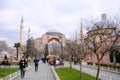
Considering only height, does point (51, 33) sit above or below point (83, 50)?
above

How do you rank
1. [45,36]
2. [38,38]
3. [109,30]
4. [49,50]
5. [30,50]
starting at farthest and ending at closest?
[38,38], [45,36], [49,50], [30,50], [109,30]

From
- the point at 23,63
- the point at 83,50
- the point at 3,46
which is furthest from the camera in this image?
the point at 3,46

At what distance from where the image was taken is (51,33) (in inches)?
5034

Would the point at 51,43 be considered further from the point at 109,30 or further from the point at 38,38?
the point at 109,30

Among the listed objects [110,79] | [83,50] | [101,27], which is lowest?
[110,79]

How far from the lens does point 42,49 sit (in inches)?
4847

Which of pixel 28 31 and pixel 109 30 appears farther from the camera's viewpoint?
pixel 28 31

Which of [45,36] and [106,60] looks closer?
[106,60]

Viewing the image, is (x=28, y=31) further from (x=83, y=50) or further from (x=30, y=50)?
(x=83, y=50)

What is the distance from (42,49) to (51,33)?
10186mm

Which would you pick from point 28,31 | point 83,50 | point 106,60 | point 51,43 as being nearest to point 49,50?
point 51,43

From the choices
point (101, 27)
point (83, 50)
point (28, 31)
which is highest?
point (28, 31)

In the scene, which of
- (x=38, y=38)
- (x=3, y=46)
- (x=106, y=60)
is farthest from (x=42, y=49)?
(x=106, y=60)

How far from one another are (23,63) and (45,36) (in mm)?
105698
